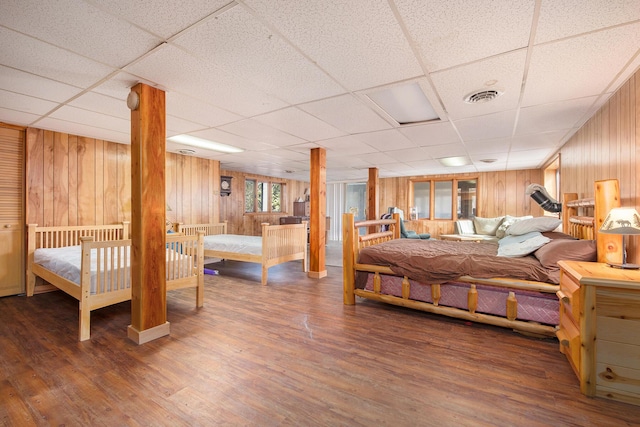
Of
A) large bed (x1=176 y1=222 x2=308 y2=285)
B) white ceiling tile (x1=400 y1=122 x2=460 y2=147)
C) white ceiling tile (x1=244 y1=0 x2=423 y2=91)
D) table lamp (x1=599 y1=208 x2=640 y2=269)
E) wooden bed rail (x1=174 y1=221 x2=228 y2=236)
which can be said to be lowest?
large bed (x1=176 y1=222 x2=308 y2=285)

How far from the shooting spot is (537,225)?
10.9 ft

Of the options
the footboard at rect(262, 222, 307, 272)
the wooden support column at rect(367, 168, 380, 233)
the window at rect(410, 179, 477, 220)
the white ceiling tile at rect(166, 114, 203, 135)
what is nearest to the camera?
the white ceiling tile at rect(166, 114, 203, 135)

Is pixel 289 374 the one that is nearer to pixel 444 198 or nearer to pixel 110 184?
pixel 110 184

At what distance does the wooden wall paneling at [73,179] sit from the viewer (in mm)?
4180

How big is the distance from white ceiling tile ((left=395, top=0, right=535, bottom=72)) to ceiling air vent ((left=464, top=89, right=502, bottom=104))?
67cm

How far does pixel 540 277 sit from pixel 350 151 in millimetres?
3413

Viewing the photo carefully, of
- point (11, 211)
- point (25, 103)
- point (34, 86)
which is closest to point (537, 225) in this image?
point (34, 86)

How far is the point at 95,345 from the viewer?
2.41 metres

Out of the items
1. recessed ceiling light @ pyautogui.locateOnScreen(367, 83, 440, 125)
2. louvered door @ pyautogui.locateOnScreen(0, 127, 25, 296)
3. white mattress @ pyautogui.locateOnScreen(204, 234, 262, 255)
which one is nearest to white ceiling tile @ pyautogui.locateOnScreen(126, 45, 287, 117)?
recessed ceiling light @ pyautogui.locateOnScreen(367, 83, 440, 125)

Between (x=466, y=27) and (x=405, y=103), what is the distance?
1.30 m

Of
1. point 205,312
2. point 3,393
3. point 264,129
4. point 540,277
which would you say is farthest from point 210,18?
point 540,277

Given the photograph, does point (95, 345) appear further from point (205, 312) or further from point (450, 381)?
point (450, 381)

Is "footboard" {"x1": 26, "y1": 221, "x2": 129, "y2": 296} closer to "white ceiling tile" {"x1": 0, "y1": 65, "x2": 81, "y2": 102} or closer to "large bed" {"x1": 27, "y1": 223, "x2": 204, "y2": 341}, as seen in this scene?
"large bed" {"x1": 27, "y1": 223, "x2": 204, "y2": 341}

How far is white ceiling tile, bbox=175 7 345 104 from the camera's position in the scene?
5.61 feet
